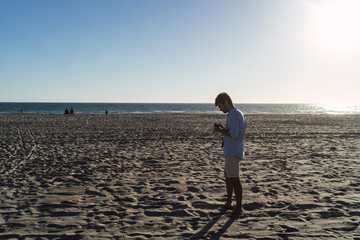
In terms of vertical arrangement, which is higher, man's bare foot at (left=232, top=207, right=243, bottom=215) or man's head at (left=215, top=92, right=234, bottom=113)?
man's head at (left=215, top=92, right=234, bottom=113)

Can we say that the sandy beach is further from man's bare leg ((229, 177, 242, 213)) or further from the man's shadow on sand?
man's bare leg ((229, 177, 242, 213))

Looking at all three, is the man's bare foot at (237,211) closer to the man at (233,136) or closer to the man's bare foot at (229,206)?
the man at (233,136)

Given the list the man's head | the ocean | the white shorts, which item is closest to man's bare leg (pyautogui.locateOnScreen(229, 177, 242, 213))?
the white shorts

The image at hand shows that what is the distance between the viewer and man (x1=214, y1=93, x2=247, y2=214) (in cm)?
380

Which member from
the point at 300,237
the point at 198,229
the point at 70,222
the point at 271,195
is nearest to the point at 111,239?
the point at 70,222

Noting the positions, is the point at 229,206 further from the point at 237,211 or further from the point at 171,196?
the point at 171,196

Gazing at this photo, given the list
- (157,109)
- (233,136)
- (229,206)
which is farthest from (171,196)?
(157,109)

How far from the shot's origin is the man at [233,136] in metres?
3.80

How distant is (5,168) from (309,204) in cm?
777

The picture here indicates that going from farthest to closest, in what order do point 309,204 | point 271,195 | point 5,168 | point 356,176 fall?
1. point 5,168
2. point 356,176
3. point 271,195
4. point 309,204

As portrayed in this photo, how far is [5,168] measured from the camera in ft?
23.2

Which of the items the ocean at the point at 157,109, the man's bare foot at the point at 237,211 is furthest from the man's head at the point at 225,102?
the ocean at the point at 157,109

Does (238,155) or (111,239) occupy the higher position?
(238,155)

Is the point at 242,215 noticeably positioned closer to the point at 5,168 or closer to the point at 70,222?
the point at 70,222
